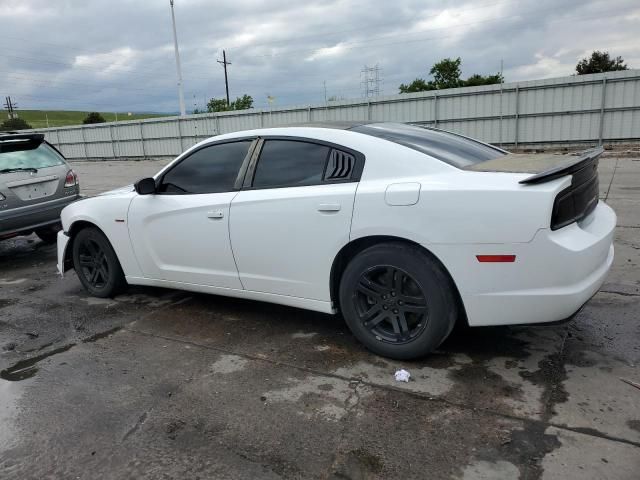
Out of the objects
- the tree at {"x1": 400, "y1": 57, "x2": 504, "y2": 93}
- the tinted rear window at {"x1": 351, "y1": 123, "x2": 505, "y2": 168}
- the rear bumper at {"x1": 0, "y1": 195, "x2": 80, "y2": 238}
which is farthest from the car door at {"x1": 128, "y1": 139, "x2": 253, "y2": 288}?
the tree at {"x1": 400, "y1": 57, "x2": 504, "y2": 93}

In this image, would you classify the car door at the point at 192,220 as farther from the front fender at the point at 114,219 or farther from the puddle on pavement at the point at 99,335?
the puddle on pavement at the point at 99,335

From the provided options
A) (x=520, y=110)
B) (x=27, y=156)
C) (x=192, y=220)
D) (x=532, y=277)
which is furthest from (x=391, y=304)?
(x=520, y=110)

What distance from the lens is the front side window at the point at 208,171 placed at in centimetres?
414

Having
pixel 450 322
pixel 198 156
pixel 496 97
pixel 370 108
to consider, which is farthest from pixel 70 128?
pixel 450 322

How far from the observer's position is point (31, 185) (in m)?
6.98

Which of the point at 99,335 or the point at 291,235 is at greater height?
the point at 291,235

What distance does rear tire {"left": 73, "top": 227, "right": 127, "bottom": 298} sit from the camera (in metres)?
5.02

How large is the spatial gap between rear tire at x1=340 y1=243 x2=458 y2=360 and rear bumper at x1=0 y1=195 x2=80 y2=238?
16.9 ft

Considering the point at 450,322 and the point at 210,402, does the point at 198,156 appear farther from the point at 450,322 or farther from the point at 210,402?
the point at 450,322

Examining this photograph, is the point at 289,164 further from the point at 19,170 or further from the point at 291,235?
the point at 19,170

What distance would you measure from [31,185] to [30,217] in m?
0.44

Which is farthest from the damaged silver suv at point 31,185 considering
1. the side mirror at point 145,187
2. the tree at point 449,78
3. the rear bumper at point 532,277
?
the tree at point 449,78

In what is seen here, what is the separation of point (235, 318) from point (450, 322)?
6.48 ft

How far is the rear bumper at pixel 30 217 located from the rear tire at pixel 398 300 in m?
5.14
